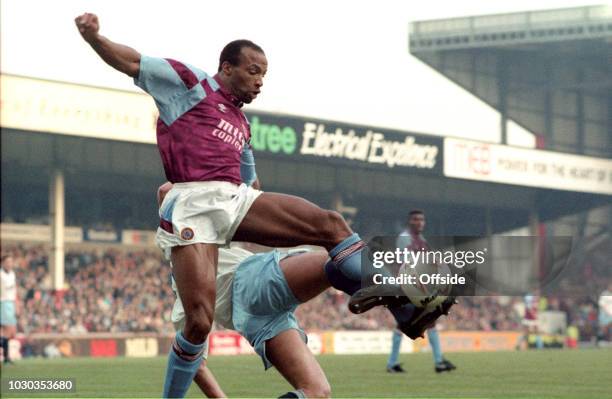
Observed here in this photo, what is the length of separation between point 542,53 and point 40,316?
33.2m

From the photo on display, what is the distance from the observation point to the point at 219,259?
289 inches

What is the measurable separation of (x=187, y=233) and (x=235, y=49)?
1.25m

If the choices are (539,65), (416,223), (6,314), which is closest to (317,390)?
(416,223)

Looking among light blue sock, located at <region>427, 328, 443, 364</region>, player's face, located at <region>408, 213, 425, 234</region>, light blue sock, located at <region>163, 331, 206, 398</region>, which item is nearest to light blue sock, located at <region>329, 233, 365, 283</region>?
light blue sock, located at <region>163, 331, 206, 398</region>

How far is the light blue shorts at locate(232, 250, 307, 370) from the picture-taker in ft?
22.6

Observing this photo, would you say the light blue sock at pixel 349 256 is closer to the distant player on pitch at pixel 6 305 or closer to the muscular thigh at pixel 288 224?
the muscular thigh at pixel 288 224

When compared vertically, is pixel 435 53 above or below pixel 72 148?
above

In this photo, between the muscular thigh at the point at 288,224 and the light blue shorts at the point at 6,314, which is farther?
the light blue shorts at the point at 6,314

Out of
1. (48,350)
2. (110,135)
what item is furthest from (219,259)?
(110,135)

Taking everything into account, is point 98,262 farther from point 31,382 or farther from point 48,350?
point 31,382

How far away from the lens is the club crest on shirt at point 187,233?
6781mm

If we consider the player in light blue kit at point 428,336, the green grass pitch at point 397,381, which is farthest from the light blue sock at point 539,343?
the player in light blue kit at point 428,336

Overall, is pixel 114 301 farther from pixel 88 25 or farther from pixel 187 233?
pixel 88 25

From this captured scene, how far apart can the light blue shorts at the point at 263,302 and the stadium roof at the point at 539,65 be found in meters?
47.7
